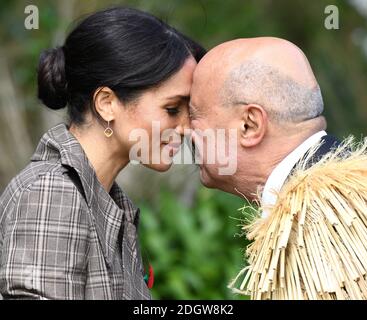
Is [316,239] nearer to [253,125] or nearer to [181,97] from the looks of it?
[253,125]

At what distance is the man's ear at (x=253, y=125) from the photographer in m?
2.97

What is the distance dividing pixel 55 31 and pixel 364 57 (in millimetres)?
6016

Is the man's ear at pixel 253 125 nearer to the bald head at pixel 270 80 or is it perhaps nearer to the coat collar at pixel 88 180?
the bald head at pixel 270 80

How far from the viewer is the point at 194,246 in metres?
5.73

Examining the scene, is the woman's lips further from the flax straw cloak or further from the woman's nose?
the flax straw cloak

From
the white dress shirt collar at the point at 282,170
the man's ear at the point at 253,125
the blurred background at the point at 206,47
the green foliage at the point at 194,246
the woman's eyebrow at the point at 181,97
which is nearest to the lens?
the white dress shirt collar at the point at 282,170

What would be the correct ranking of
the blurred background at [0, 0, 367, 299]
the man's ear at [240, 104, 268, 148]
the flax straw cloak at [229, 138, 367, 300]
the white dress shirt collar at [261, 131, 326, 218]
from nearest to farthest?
the flax straw cloak at [229, 138, 367, 300], the white dress shirt collar at [261, 131, 326, 218], the man's ear at [240, 104, 268, 148], the blurred background at [0, 0, 367, 299]

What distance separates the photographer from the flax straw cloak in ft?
8.21

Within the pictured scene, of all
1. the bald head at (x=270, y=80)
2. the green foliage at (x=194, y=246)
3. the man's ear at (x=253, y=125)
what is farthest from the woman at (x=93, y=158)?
the green foliage at (x=194, y=246)

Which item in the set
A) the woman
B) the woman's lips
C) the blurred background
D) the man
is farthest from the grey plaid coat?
the blurred background

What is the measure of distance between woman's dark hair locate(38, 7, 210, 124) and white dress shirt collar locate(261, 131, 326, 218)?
22.1 inches

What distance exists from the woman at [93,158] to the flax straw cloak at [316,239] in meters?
0.54
